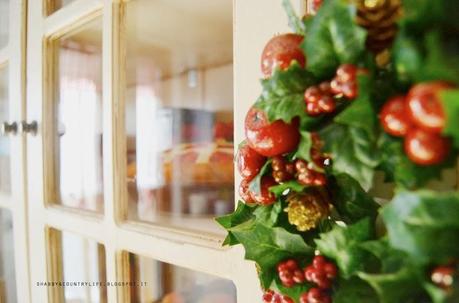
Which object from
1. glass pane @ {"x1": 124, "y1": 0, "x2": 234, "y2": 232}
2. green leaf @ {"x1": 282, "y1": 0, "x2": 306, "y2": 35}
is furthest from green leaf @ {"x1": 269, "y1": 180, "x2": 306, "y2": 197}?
glass pane @ {"x1": 124, "y1": 0, "x2": 234, "y2": 232}

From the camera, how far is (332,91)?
191 millimetres

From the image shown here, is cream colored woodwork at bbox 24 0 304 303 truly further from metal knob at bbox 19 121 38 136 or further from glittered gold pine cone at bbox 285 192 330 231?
glittered gold pine cone at bbox 285 192 330 231

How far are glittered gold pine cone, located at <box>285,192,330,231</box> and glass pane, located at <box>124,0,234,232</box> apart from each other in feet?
0.84

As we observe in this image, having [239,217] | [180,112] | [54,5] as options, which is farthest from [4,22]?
[239,217]

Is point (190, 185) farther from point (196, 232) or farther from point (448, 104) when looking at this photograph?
point (448, 104)

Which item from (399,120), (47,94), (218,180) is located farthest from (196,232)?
(47,94)

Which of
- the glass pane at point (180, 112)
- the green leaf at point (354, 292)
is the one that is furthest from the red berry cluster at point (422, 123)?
the glass pane at point (180, 112)

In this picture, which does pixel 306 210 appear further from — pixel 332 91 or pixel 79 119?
pixel 79 119

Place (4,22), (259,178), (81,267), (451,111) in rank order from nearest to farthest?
1. (451,111)
2. (259,178)
3. (81,267)
4. (4,22)

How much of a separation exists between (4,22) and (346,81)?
105 centimetres

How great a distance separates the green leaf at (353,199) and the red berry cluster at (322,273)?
0.05 m

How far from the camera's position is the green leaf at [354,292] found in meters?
0.22

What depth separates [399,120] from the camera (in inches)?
6.3

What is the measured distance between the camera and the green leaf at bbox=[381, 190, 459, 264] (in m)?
0.15
